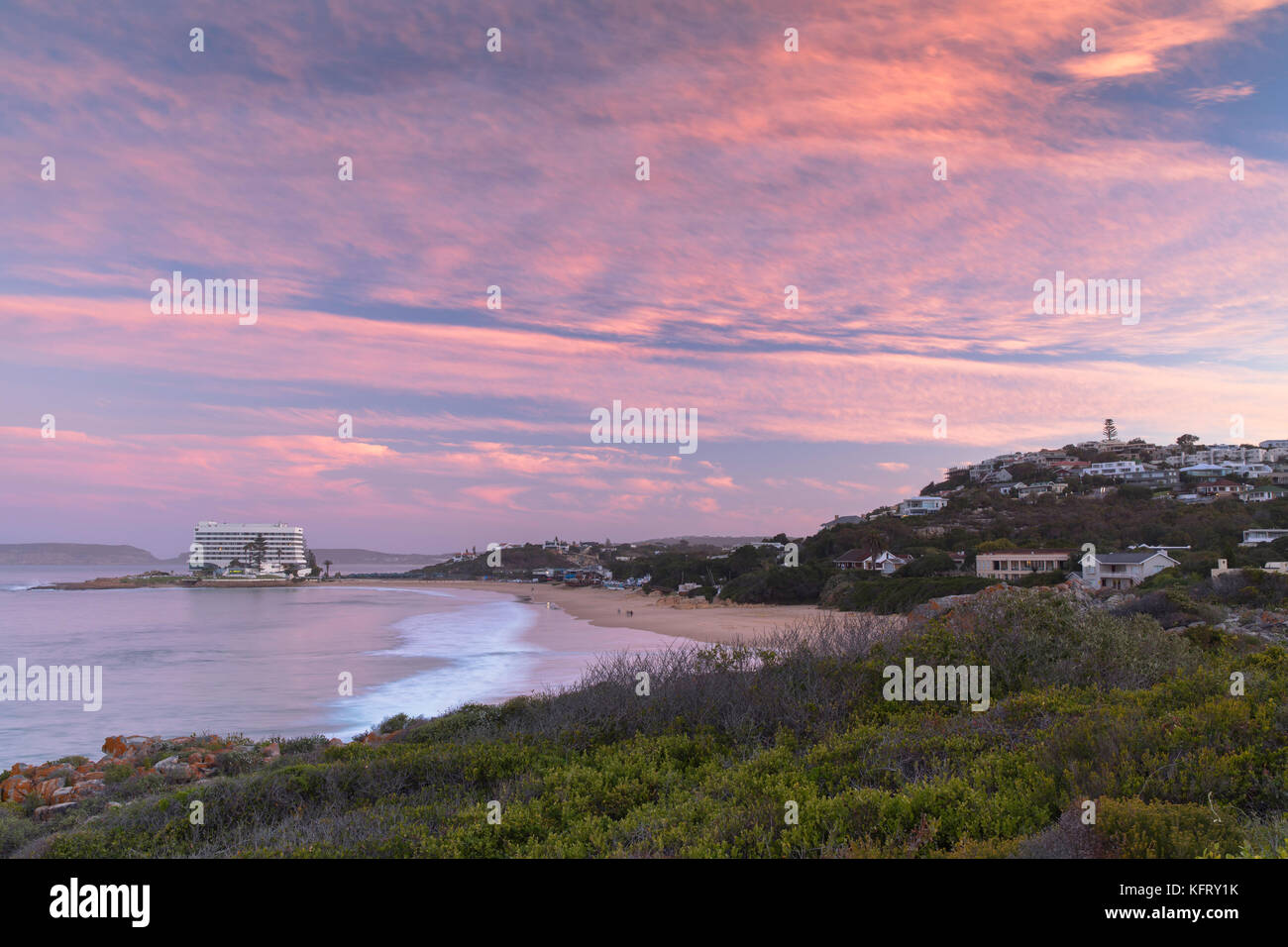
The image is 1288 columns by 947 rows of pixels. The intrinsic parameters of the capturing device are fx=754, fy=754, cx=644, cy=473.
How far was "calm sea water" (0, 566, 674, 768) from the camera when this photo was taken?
18375 mm

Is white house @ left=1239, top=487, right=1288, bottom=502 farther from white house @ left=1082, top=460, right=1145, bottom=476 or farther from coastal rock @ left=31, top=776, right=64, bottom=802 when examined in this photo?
coastal rock @ left=31, top=776, right=64, bottom=802

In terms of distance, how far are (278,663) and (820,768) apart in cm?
2730

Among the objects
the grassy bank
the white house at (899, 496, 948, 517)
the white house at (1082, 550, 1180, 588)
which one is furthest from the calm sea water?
the white house at (899, 496, 948, 517)

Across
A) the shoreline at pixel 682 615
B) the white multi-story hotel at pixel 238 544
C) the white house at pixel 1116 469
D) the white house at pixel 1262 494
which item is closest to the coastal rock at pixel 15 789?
the shoreline at pixel 682 615

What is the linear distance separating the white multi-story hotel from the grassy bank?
131562mm

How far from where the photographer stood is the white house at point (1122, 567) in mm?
35812

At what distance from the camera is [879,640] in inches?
464

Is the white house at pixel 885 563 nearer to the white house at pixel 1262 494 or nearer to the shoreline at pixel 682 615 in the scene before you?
the shoreline at pixel 682 615

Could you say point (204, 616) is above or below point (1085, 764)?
below

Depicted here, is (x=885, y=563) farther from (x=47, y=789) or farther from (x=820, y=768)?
(x=47, y=789)

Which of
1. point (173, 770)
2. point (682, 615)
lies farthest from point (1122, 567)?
point (173, 770)
